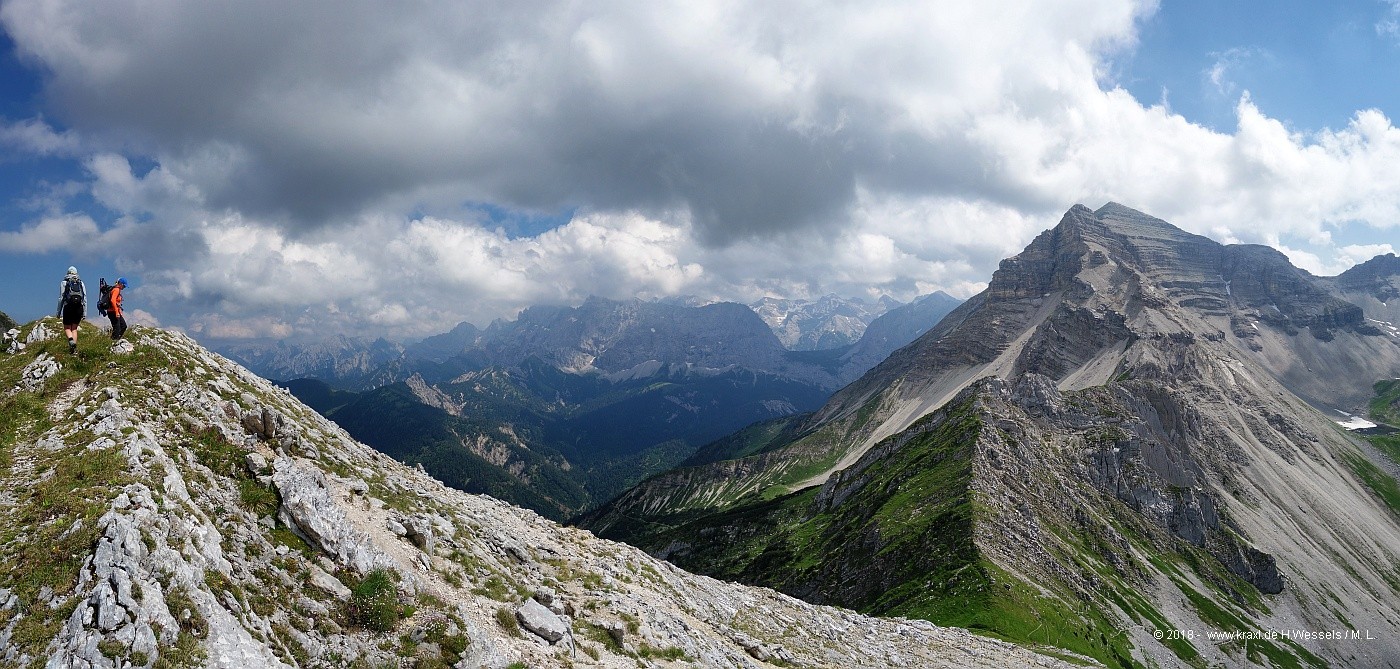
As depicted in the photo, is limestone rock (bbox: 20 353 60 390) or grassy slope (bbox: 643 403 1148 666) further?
grassy slope (bbox: 643 403 1148 666)

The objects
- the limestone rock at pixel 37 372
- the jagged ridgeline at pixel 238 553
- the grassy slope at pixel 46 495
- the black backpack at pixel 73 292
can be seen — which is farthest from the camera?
the black backpack at pixel 73 292

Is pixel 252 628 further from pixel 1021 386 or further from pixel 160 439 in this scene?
pixel 1021 386

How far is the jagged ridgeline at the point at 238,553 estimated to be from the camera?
14.7 m

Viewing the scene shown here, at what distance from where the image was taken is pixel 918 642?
5338 cm

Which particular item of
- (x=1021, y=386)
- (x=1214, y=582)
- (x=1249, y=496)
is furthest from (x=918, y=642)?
(x=1249, y=496)

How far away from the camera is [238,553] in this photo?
1888 centimetres

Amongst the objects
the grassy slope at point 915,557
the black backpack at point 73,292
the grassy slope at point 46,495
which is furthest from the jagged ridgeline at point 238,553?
the grassy slope at point 915,557

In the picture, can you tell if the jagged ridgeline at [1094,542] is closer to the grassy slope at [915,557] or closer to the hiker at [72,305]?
the grassy slope at [915,557]

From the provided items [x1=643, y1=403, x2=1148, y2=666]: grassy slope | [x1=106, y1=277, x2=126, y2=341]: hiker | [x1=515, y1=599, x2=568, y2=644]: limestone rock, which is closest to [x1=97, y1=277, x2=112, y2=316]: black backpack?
[x1=106, y1=277, x2=126, y2=341]: hiker

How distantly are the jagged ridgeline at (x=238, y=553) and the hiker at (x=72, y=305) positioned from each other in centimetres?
81

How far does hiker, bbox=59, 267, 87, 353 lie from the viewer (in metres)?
25.8

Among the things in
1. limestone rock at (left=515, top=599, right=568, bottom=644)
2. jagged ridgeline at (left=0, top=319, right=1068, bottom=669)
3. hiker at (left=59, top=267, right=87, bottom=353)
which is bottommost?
limestone rock at (left=515, top=599, right=568, bottom=644)

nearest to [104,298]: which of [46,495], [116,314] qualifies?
[116,314]

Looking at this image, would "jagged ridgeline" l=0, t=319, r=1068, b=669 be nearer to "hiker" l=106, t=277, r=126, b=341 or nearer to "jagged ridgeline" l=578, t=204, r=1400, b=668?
"hiker" l=106, t=277, r=126, b=341
